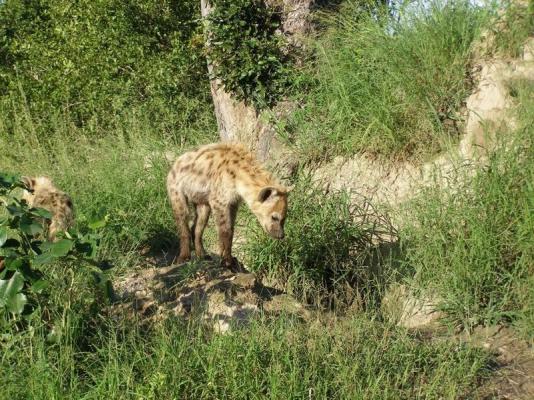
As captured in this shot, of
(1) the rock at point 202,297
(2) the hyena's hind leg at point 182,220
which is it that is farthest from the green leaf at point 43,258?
(2) the hyena's hind leg at point 182,220

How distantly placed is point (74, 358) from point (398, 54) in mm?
5123

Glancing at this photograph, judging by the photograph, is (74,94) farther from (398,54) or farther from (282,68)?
(398,54)

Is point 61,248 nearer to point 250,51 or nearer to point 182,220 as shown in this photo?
point 182,220

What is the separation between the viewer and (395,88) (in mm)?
8320

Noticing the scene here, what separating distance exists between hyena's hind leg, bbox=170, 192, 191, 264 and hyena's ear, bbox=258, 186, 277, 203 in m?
0.87

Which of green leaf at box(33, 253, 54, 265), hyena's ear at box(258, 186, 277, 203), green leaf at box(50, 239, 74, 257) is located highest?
green leaf at box(50, 239, 74, 257)

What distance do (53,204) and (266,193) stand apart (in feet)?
6.38

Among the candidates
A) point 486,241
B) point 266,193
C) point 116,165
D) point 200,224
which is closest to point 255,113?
point 116,165

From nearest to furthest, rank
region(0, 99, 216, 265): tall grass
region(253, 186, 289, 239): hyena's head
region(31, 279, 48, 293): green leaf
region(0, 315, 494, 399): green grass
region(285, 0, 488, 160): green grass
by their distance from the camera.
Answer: region(0, 315, 494, 399): green grass, region(31, 279, 48, 293): green leaf, region(253, 186, 289, 239): hyena's head, region(0, 99, 216, 265): tall grass, region(285, 0, 488, 160): green grass

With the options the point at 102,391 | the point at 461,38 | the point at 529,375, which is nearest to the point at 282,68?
the point at 461,38

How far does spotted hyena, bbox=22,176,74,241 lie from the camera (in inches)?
270

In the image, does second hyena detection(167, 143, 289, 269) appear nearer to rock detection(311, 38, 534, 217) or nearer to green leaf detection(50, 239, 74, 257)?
rock detection(311, 38, 534, 217)

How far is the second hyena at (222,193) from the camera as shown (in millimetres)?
6789

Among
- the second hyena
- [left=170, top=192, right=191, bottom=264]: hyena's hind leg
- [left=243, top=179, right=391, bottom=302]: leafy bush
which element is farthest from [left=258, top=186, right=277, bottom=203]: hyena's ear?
[left=170, top=192, right=191, bottom=264]: hyena's hind leg
